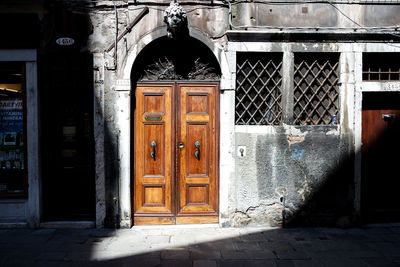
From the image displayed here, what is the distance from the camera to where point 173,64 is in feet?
18.0

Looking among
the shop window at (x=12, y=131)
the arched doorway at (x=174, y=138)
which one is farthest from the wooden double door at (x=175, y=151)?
the shop window at (x=12, y=131)

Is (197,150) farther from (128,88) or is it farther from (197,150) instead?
(128,88)

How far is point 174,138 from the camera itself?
5.41m

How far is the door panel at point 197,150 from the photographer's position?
5.43m

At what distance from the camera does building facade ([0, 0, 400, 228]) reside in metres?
5.23

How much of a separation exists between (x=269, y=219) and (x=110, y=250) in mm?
2752

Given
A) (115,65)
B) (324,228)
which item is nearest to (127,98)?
(115,65)

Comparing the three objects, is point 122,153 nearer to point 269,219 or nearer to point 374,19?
point 269,219

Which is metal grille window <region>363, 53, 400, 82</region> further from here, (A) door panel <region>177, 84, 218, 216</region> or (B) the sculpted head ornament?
(B) the sculpted head ornament

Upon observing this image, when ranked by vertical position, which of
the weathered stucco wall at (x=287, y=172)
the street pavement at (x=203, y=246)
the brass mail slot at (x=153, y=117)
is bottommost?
the street pavement at (x=203, y=246)

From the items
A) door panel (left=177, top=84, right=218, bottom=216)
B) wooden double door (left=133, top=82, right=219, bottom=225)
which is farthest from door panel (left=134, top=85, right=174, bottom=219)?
A: door panel (left=177, top=84, right=218, bottom=216)

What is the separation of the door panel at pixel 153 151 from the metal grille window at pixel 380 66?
3.68 meters

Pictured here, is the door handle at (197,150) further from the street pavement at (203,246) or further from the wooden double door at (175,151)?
the street pavement at (203,246)

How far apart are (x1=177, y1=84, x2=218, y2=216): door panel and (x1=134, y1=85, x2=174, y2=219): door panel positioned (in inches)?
8.2
